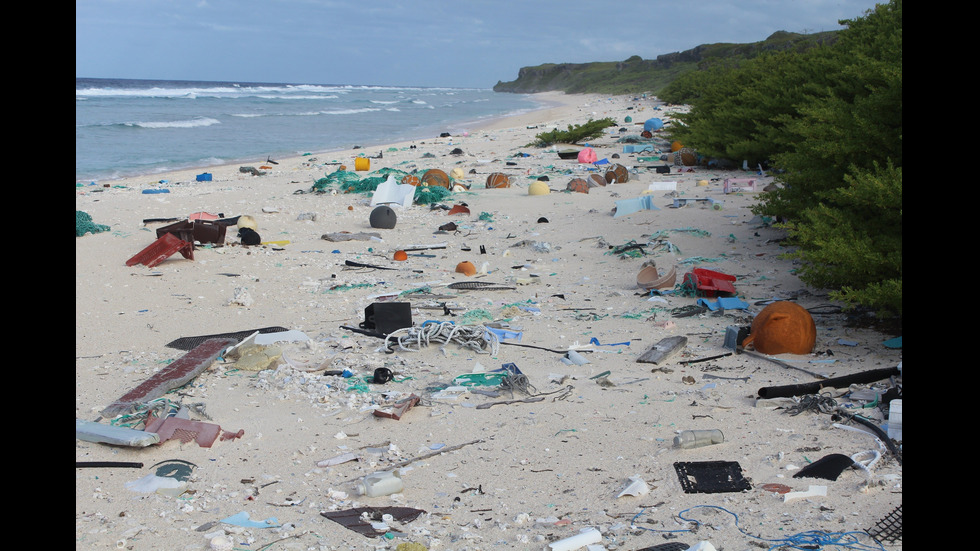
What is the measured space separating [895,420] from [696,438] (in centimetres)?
84

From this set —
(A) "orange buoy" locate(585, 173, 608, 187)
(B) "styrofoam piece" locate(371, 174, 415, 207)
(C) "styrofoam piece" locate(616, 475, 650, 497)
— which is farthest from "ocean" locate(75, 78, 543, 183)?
(C) "styrofoam piece" locate(616, 475, 650, 497)

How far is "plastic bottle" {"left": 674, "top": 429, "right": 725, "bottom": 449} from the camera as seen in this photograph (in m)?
3.19

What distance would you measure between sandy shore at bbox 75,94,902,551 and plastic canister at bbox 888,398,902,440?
10 cm

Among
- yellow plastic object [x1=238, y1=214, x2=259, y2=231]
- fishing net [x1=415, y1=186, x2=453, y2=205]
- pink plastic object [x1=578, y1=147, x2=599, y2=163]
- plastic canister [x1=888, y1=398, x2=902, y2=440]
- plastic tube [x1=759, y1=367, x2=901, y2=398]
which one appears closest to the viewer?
plastic canister [x1=888, y1=398, x2=902, y2=440]

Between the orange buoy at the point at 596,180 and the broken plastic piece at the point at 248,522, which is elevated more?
the orange buoy at the point at 596,180

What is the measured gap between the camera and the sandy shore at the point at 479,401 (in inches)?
105

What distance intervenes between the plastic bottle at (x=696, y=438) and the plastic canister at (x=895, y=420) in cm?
69

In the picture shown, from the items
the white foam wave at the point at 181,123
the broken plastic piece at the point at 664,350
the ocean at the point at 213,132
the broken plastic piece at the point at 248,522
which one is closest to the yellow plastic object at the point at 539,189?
the broken plastic piece at the point at 664,350

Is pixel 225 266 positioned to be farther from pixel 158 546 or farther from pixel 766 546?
pixel 766 546

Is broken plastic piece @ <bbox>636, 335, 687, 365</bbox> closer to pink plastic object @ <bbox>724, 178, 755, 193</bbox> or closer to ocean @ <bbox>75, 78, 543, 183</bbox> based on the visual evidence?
pink plastic object @ <bbox>724, 178, 755, 193</bbox>

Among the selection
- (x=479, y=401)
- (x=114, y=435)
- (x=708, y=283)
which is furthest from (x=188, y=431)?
(x=708, y=283)

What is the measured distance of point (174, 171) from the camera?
1566cm

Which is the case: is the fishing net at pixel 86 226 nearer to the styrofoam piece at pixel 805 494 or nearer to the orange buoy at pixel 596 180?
the orange buoy at pixel 596 180

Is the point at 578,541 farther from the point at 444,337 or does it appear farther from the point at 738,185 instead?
the point at 738,185
